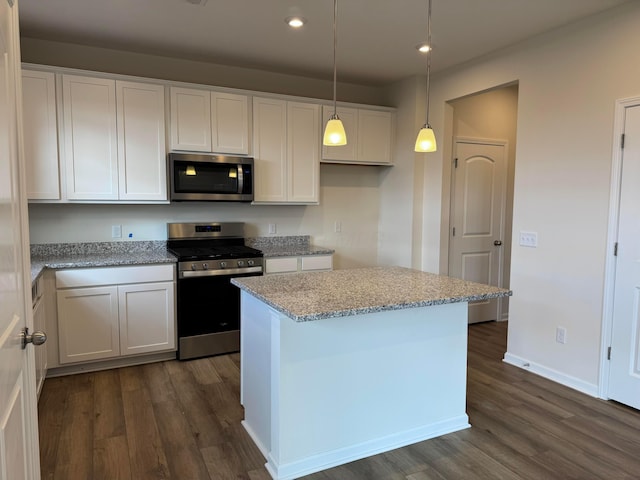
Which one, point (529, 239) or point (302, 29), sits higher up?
point (302, 29)

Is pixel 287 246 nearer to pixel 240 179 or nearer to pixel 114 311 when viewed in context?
pixel 240 179

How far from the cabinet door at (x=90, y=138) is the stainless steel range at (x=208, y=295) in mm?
732

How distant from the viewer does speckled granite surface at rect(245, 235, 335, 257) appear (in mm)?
4230

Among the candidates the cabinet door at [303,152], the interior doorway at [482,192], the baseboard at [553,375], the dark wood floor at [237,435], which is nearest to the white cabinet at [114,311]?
the dark wood floor at [237,435]

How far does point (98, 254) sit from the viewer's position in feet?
12.7

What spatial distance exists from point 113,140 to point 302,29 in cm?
176

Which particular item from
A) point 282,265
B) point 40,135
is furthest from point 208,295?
point 40,135

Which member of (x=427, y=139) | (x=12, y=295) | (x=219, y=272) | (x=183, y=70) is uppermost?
(x=183, y=70)

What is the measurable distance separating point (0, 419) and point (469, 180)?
4486 millimetres

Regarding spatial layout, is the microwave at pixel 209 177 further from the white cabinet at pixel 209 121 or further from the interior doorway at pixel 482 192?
the interior doorway at pixel 482 192

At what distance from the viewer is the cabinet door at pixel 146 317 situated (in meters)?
3.58

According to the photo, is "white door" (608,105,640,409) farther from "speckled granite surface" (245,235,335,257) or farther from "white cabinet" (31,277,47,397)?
"white cabinet" (31,277,47,397)

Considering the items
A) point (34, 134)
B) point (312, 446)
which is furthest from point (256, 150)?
point (312, 446)

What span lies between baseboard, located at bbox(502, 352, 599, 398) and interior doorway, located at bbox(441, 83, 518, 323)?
3.78 ft
